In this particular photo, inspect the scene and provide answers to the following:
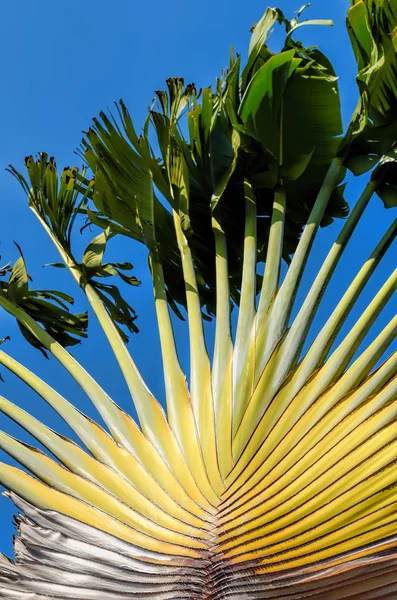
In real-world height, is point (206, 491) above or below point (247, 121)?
Result: below

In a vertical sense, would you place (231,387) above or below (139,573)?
above

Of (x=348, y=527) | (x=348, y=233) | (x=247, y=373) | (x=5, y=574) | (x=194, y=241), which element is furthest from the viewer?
(x=194, y=241)

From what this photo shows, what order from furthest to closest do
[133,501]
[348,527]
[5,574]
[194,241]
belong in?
1. [194,241]
2. [133,501]
3. [5,574]
4. [348,527]

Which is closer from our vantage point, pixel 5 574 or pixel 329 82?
pixel 5 574

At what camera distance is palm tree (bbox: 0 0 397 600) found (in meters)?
2.02

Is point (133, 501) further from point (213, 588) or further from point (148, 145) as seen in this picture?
point (148, 145)

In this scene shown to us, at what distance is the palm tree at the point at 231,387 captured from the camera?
202 cm

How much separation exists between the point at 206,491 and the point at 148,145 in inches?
85.9

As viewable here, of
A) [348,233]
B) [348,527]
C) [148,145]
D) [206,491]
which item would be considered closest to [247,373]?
[206,491]

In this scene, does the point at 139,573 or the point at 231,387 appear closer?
the point at 139,573

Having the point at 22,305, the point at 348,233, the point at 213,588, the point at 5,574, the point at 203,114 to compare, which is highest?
the point at 203,114

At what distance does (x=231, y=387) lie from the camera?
8.73 ft

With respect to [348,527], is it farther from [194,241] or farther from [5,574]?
[194,241]

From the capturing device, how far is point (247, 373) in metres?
2.69
